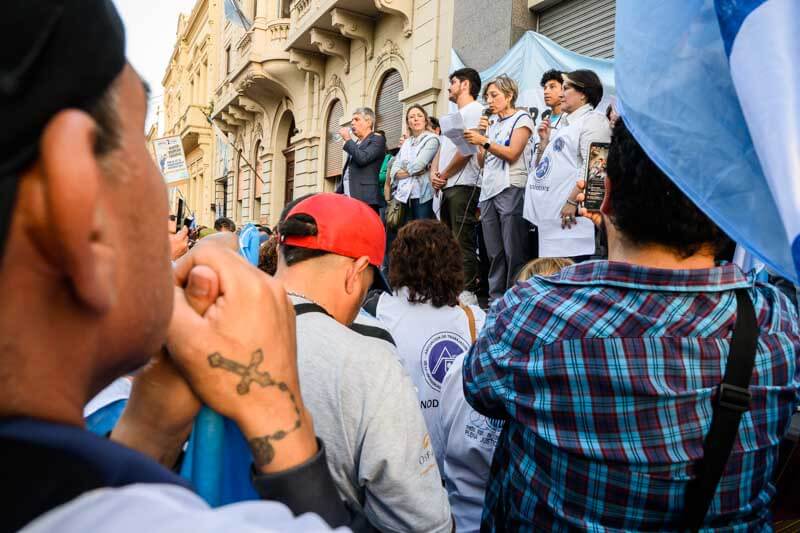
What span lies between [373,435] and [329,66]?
1311 centimetres

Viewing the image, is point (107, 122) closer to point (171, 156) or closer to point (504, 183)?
point (504, 183)

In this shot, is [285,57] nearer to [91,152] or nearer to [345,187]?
[345,187]

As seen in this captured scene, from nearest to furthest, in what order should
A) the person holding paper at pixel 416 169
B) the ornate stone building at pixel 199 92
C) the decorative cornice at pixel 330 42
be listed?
the person holding paper at pixel 416 169 < the decorative cornice at pixel 330 42 < the ornate stone building at pixel 199 92

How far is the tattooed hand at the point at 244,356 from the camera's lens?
0.85 meters

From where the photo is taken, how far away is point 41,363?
1.76 feet

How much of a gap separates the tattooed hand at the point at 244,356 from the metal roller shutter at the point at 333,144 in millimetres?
12326

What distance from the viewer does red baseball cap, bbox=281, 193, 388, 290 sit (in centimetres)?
192

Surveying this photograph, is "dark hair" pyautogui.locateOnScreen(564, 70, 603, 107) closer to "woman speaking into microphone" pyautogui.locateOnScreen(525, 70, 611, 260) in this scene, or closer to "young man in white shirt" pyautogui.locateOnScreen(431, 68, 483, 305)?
"woman speaking into microphone" pyautogui.locateOnScreen(525, 70, 611, 260)

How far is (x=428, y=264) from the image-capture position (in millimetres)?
2871

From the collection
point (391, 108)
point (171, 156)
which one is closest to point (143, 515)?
point (171, 156)

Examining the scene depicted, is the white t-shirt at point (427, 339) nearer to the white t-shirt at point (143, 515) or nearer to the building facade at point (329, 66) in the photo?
the white t-shirt at point (143, 515)

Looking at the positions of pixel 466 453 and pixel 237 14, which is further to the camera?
pixel 237 14

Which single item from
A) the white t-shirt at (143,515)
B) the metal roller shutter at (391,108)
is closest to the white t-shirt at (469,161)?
the metal roller shutter at (391,108)

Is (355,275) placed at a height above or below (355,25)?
below
